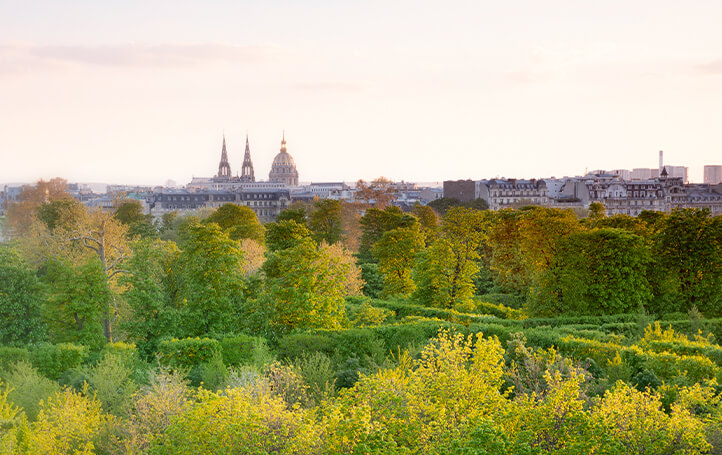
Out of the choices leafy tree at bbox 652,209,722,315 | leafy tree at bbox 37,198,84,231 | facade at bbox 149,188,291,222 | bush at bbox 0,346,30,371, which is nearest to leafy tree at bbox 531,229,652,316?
leafy tree at bbox 652,209,722,315

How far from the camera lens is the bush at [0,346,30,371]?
30609 mm

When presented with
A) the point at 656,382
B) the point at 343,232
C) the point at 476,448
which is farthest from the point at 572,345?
the point at 343,232

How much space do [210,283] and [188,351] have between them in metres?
5.43

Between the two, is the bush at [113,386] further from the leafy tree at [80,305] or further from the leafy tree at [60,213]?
the leafy tree at [60,213]

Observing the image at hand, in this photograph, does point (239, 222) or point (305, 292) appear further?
point (239, 222)

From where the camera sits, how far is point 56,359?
1196 inches

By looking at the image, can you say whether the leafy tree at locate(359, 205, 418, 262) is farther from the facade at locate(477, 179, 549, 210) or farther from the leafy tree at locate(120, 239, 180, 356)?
the facade at locate(477, 179, 549, 210)

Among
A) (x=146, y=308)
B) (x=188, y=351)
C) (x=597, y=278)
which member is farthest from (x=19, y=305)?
(x=597, y=278)

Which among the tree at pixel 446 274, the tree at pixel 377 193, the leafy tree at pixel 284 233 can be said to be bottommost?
the tree at pixel 446 274

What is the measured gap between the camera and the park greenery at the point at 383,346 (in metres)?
15.7

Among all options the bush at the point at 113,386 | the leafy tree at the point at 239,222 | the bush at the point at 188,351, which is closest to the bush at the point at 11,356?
the bush at the point at 113,386

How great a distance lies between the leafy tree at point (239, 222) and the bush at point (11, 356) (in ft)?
130

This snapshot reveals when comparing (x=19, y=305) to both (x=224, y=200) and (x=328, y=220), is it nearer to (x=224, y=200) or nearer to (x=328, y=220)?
(x=328, y=220)

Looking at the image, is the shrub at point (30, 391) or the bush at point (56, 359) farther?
the bush at point (56, 359)
